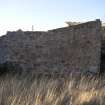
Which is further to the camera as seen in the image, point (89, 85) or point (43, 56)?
point (43, 56)

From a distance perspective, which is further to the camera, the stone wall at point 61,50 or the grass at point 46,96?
the stone wall at point 61,50

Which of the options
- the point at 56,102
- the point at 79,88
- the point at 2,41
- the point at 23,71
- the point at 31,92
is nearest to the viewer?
the point at 56,102

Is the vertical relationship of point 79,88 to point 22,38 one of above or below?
below

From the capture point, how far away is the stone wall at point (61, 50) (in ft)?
49.6

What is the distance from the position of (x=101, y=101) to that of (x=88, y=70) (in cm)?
662

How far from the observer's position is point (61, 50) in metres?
15.3

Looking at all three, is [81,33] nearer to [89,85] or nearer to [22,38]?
[22,38]

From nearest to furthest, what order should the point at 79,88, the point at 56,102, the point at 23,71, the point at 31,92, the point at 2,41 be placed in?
the point at 56,102, the point at 31,92, the point at 79,88, the point at 23,71, the point at 2,41

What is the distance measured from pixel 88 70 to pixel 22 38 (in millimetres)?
3540

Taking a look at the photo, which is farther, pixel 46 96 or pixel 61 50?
pixel 61 50

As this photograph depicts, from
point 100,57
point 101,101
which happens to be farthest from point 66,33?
point 101,101

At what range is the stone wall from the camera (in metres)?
15.1

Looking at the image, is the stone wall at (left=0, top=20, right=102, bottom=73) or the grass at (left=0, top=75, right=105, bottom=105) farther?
the stone wall at (left=0, top=20, right=102, bottom=73)

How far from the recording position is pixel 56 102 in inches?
298
